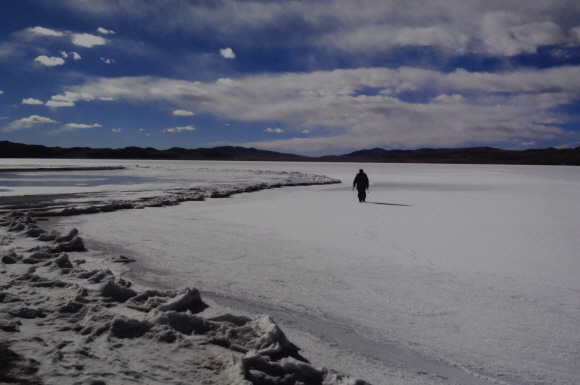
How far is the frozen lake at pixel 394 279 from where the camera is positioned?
3076 mm

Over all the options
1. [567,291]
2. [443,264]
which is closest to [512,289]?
[567,291]

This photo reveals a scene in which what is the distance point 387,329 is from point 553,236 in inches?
227

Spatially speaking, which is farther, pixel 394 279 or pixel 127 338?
pixel 394 279

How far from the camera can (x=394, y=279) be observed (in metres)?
4.93

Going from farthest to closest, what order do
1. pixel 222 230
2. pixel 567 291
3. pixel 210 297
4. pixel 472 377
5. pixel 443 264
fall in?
pixel 222 230 → pixel 443 264 → pixel 567 291 → pixel 210 297 → pixel 472 377

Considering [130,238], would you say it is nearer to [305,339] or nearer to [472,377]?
[305,339]

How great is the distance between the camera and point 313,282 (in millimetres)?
4766

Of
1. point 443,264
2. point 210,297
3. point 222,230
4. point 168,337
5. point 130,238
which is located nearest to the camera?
point 168,337

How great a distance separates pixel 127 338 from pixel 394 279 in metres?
3.08

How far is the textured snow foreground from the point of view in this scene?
259 cm

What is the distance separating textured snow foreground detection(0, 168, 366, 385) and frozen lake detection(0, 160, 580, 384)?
1.22ft

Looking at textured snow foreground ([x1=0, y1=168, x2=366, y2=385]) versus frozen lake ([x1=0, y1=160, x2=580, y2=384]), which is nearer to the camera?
textured snow foreground ([x1=0, y1=168, x2=366, y2=385])

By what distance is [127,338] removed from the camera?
3.11m

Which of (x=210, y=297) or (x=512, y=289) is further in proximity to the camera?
(x=512, y=289)
